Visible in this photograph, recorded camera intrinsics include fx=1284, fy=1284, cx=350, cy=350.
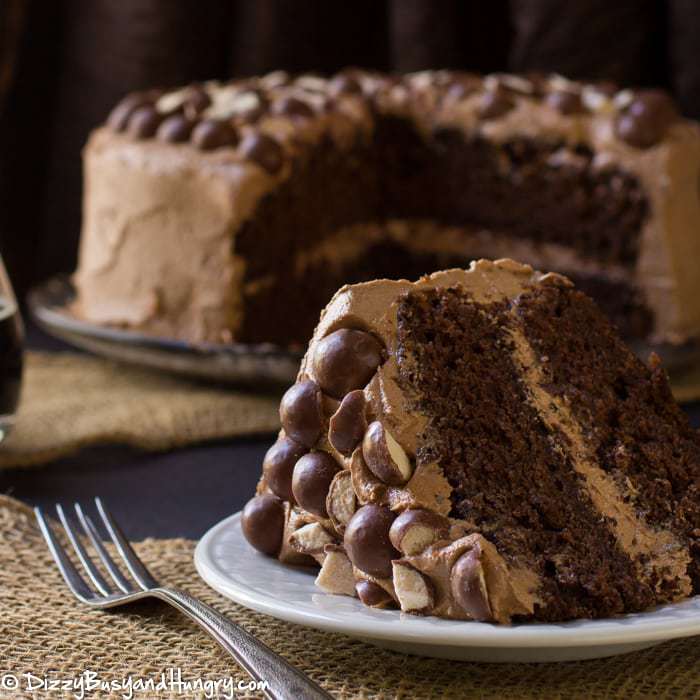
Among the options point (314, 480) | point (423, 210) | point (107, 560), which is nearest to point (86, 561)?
point (107, 560)

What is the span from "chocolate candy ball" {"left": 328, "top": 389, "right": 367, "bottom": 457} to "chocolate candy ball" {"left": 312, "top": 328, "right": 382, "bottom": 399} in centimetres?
2

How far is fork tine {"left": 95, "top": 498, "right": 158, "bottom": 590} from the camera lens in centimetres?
165

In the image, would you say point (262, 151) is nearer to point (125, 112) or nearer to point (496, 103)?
point (125, 112)

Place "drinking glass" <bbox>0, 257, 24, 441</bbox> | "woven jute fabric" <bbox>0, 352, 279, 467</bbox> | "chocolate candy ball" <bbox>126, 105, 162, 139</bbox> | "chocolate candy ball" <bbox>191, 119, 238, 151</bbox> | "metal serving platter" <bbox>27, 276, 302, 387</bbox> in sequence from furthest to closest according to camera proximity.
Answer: "chocolate candy ball" <bbox>126, 105, 162, 139</bbox>
"chocolate candy ball" <bbox>191, 119, 238, 151</bbox>
"metal serving platter" <bbox>27, 276, 302, 387</bbox>
"woven jute fabric" <bbox>0, 352, 279, 467</bbox>
"drinking glass" <bbox>0, 257, 24, 441</bbox>

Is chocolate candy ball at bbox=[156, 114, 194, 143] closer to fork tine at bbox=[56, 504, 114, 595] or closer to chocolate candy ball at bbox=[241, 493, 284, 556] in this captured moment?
fork tine at bbox=[56, 504, 114, 595]

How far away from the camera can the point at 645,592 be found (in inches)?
54.5

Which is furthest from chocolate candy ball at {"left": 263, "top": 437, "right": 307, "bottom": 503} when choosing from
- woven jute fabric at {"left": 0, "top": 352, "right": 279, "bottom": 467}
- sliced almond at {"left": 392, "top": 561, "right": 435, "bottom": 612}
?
woven jute fabric at {"left": 0, "top": 352, "right": 279, "bottom": 467}

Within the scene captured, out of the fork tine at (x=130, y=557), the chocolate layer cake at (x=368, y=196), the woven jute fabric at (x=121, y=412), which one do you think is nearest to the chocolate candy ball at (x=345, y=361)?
the fork tine at (x=130, y=557)

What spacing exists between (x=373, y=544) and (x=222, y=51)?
128 inches

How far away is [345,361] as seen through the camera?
144 centimetres

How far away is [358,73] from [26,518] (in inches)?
94.4

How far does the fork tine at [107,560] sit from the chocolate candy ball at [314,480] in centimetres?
32

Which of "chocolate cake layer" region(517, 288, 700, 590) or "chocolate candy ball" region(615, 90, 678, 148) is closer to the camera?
"chocolate cake layer" region(517, 288, 700, 590)

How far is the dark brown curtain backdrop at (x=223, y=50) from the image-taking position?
4.05m
